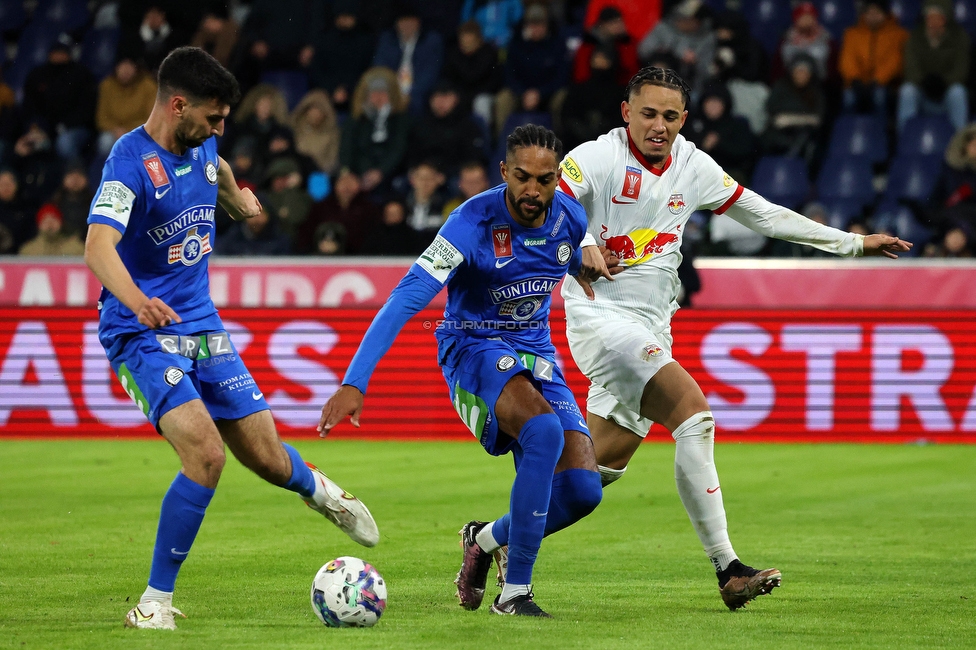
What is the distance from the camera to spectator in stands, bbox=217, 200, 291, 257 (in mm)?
16062

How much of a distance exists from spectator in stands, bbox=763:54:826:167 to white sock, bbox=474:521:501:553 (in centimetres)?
1191

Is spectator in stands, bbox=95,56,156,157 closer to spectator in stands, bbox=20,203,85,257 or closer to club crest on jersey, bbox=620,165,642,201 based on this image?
spectator in stands, bbox=20,203,85,257

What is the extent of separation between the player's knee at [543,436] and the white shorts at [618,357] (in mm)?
901

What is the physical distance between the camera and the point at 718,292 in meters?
14.7

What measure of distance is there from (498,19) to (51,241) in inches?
271

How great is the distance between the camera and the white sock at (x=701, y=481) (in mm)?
6398

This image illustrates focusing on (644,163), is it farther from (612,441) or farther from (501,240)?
(612,441)

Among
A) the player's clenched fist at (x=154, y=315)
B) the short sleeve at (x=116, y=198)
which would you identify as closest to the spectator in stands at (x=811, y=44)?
the short sleeve at (x=116, y=198)

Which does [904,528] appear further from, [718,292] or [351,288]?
[351,288]

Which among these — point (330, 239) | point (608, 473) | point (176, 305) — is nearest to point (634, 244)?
point (608, 473)

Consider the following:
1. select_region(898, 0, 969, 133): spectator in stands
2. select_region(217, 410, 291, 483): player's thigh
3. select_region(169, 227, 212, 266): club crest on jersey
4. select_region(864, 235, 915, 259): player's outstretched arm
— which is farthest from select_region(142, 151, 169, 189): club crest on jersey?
select_region(898, 0, 969, 133): spectator in stands

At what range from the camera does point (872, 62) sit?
17859 mm

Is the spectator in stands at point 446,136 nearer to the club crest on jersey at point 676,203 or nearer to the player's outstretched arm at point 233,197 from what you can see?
the club crest on jersey at point 676,203

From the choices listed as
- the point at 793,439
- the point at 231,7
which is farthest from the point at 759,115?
the point at 231,7
